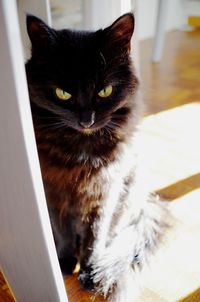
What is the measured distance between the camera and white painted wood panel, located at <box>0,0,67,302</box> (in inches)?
14.8

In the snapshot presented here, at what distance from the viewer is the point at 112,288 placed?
31.8 inches

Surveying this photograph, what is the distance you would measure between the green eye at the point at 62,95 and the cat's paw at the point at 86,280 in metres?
0.44

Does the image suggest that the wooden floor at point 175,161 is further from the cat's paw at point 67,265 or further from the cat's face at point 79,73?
the cat's face at point 79,73

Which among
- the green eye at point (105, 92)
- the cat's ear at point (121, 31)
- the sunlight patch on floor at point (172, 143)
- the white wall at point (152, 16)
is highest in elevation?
the cat's ear at point (121, 31)

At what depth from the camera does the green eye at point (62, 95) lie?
67 centimetres

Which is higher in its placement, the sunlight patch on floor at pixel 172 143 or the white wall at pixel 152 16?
the white wall at pixel 152 16

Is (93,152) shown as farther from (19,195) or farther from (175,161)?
(175,161)

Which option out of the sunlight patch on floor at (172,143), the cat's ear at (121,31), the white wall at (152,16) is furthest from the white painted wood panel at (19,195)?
the white wall at (152,16)

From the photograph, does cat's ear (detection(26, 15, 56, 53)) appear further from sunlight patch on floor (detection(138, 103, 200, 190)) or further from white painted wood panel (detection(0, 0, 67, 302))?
sunlight patch on floor (detection(138, 103, 200, 190))

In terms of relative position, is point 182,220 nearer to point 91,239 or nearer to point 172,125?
point 91,239

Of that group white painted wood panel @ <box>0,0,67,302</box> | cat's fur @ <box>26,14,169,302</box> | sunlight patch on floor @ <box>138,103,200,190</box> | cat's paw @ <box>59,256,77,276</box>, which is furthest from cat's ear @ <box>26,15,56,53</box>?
sunlight patch on floor @ <box>138,103,200,190</box>

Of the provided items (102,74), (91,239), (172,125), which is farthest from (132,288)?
(172,125)

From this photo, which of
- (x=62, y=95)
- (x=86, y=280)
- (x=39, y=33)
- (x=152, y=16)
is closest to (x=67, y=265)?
(x=86, y=280)

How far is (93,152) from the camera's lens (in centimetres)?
75
